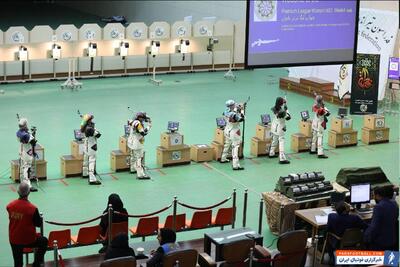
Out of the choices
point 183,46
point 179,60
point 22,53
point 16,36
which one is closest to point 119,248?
point 22,53

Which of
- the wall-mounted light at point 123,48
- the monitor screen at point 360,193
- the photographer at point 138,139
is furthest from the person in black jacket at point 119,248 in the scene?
the wall-mounted light at point 123,48

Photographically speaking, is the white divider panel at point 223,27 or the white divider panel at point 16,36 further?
the white divider panel at point 223,27

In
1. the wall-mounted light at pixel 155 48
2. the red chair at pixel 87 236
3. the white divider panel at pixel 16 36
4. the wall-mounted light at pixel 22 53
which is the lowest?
the red chair at pixel 87 236

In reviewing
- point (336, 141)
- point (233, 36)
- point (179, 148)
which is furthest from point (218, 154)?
point (233, 36)

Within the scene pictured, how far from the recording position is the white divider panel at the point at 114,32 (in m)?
27.7

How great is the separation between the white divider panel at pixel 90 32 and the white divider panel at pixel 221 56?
→ 487 cm

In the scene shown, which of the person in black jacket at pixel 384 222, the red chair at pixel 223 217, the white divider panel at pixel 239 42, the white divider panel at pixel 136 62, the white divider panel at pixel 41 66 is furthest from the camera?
the white divider panel at pixel 239 42

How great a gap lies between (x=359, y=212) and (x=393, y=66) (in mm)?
10223

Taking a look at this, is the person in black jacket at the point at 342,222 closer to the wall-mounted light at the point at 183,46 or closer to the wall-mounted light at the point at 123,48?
the wall-mounted light at the point at 123,48

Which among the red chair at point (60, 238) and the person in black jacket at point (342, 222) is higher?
the person in black jacket at point (342, 222)

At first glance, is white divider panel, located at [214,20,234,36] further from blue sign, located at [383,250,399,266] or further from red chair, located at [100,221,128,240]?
blue sign, located at [383,250,399,266]

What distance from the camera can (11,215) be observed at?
37.6ft

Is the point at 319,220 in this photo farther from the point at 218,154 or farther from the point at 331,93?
the point at 331,93

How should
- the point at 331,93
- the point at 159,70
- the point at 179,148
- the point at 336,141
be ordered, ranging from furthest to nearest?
the point at 159,70 < the point at 331,93 < the point at 336,141 < the point at 179,148
